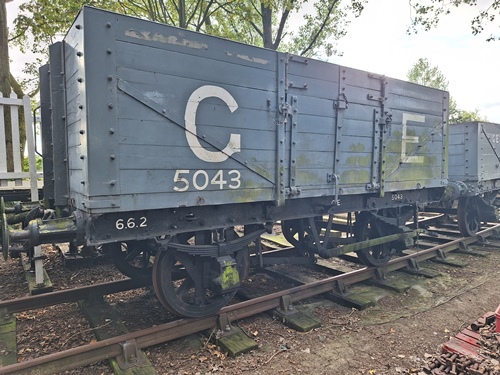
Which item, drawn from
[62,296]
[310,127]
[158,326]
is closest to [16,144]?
[62,296]

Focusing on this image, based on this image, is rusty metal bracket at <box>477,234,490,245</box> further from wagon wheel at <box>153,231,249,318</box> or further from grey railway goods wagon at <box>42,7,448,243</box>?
wagon wheel at <box>153,231,249,318</box>

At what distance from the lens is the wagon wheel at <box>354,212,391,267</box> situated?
6.09 meters

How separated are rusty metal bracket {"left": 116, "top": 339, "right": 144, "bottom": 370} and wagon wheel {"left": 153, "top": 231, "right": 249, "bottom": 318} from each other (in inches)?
21.6

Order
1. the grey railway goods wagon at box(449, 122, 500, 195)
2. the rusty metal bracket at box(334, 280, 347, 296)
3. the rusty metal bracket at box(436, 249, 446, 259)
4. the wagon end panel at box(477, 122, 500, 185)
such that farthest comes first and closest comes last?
the wagon end panel at box(477, 122, 500, 185)
the grey railway goods wagon at box(449, 122, 500, 195)
the rusty metal bracket at box(436, 249, 446, 259)
the rusty metal bracket at box(334, 280, 347, 296)

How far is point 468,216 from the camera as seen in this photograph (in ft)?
30.3

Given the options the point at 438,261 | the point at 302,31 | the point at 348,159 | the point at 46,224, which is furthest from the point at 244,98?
the point at 302,31

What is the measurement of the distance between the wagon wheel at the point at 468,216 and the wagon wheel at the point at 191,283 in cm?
688

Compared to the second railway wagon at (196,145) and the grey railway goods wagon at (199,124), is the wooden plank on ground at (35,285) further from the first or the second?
the grey railway goods wagon at (199,124)

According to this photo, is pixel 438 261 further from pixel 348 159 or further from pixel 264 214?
pixel 264 214

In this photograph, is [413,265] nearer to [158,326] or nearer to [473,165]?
[473,165]

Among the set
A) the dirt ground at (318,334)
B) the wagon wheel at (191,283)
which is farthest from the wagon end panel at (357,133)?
the wagon wheel at (191,283)

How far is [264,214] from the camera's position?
443 cm

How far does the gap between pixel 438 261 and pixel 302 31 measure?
11775 mm

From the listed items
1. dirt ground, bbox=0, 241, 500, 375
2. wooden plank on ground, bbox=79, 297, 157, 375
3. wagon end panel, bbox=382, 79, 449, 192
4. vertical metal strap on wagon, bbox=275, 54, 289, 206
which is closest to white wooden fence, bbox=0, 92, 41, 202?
dirt ground, bbox=0, 241, 500, 375
